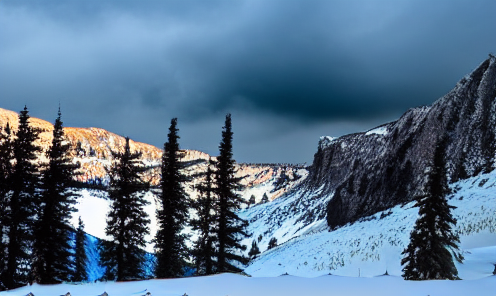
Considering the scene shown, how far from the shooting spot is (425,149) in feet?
181

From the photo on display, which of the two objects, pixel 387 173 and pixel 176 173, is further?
pixel 387 173

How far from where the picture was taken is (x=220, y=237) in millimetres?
26922

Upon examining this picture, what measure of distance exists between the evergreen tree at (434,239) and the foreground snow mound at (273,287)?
1106 cm

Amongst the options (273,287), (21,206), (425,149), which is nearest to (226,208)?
(21,206)

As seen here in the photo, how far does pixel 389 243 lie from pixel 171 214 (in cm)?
1740

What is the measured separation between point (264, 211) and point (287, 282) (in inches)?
4760

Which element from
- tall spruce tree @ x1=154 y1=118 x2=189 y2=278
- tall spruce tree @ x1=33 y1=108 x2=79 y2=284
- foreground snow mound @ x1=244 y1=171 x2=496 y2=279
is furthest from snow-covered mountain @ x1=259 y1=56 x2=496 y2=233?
tall spruce tree @ x1=33 y1=108 x2=79 y2=284

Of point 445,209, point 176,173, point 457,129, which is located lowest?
point 445,209

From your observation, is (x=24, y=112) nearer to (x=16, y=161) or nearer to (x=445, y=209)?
(x=16, y=161)

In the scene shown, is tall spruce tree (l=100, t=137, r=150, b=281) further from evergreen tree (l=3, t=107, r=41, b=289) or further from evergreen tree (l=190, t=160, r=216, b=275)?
evergreen tree (l=3, t=107, r=41, b=289)

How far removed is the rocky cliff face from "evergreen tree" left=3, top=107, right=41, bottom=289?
1314 inches

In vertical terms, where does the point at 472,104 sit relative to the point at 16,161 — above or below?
Answer: above

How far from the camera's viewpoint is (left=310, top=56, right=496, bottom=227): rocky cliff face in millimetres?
46100

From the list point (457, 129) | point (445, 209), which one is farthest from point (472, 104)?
point (445, 209)
